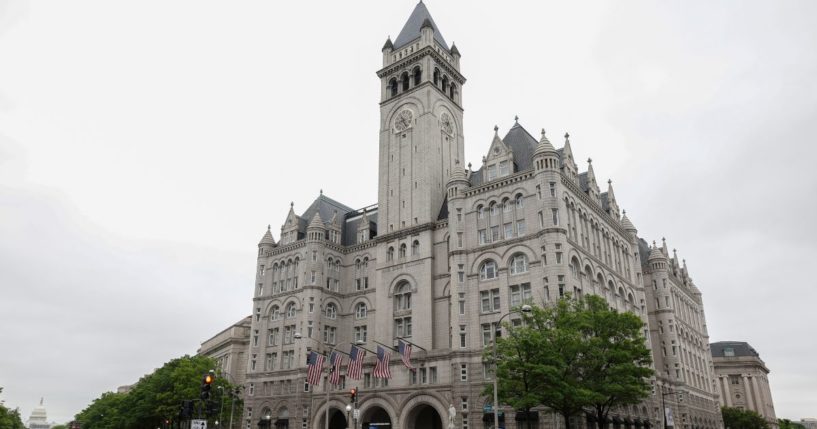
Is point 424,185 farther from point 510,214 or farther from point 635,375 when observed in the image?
point 635,375

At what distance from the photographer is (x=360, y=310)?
276ft

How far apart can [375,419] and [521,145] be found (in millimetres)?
37866

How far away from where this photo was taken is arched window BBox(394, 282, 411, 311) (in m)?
74.8

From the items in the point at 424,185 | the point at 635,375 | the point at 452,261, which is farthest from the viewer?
the point at 424,185

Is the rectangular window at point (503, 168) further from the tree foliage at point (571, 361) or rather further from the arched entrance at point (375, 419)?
the arched entrance at point (375, 419)

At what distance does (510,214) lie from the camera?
67.5 meters

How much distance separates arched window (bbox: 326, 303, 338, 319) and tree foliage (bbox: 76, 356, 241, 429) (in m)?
15.7

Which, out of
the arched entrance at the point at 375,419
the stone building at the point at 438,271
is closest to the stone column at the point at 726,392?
the stone building at the point at 438,271

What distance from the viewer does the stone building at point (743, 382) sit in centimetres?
14300

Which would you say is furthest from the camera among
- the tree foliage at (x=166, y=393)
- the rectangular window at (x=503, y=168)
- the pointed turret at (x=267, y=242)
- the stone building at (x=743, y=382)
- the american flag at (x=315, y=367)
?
the stone building at (x=743, y=382)

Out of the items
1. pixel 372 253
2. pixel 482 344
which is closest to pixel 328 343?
pixel 372 253

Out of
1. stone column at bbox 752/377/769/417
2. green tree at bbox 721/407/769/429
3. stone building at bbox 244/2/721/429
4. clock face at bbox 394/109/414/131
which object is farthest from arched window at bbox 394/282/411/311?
stone column at bbox 752/377/769/417

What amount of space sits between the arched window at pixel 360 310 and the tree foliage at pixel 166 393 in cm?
1903

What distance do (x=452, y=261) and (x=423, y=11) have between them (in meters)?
44.5
